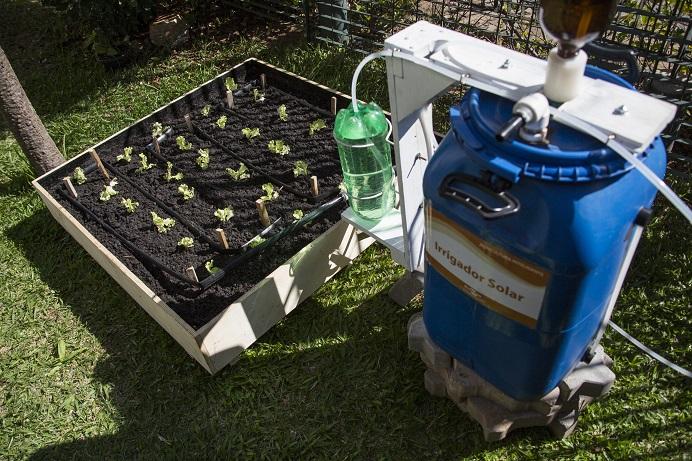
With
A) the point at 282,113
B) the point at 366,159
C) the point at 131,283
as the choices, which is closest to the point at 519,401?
the point at 366,159

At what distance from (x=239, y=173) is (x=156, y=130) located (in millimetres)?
905

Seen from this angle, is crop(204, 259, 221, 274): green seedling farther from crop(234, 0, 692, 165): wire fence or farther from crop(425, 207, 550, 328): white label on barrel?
crop(234, 0, 692, 165): wire fence

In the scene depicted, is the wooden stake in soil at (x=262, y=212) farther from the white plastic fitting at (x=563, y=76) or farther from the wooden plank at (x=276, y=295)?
the white plastic fitting at (x=563, y=76)

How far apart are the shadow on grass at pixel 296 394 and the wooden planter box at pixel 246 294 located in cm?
11

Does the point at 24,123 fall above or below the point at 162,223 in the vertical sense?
above

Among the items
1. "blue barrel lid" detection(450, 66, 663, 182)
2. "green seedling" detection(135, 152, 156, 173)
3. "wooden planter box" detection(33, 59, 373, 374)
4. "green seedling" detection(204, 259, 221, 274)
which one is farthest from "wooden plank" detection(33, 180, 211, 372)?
"blue barrel lid" detection(450, 66, 663, 182)

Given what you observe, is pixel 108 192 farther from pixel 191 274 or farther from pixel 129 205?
pixel 191 274

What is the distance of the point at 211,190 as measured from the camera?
11.7ft

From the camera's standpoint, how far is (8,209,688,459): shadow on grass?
2.49 meters

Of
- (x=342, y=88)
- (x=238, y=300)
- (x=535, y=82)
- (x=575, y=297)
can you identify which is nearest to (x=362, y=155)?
(x=238, y=300)

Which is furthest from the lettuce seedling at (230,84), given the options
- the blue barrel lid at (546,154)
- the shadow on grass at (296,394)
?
the blue barrel lid at (546,154)

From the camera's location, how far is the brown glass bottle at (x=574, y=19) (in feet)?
4.84

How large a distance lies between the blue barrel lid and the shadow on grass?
1442mm

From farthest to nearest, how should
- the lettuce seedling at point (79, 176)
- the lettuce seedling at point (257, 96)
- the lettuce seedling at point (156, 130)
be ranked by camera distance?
the lettuce seedling at point (257, 96) < the lettuce seedling at point (156, 130) < the lettuce seedling at point (79, 176)
